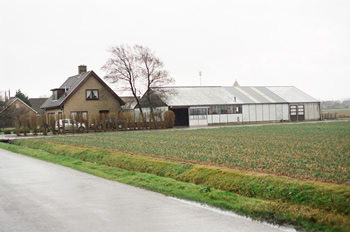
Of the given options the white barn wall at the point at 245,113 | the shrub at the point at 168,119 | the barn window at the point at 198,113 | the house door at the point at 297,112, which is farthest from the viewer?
the house door at the point at 297,112

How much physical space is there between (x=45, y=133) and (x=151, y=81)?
51.1 ft

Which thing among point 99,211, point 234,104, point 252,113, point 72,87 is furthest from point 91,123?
point 99,211

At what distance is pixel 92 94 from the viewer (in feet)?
182

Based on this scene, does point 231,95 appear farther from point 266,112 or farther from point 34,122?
point 34,122

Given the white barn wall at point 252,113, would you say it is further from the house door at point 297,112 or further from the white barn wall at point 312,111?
the white barn wall at point 312,111

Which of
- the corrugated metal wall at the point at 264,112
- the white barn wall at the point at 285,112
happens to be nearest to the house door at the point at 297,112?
the white barn wall at the point at 285,112

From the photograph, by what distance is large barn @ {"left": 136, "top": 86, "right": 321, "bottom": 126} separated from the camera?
55.9 metres

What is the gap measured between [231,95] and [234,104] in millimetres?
2992

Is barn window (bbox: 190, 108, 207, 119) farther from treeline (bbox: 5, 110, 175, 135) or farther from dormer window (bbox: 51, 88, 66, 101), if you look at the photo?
dormer window (bbox: 51, 88, 66, 101)

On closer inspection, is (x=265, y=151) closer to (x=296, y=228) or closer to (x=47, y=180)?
(x=47, y=180)

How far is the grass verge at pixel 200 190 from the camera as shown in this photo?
24.2ft

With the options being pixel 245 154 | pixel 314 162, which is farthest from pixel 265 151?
pixel 314 162

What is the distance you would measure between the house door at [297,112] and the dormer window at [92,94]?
1124 inches

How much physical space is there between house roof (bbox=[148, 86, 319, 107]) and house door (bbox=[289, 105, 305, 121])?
104 centimetres
